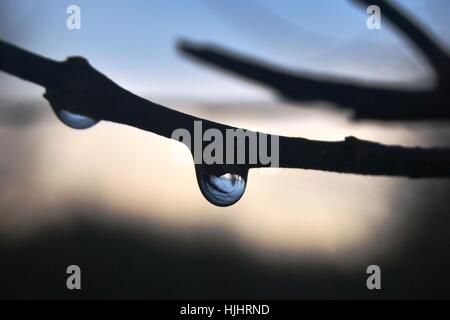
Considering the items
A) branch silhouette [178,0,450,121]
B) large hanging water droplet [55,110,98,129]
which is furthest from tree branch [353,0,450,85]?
large hanging water droplet [55,110,98,129]

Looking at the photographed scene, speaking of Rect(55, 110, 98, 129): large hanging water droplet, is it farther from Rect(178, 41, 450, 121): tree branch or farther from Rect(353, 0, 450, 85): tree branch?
Rect(353, 0, 450, 85): tree branch

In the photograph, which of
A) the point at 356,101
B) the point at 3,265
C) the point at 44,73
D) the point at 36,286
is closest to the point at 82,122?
the point at 44,73

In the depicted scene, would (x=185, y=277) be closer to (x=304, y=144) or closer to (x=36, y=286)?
(x=36, y=286)

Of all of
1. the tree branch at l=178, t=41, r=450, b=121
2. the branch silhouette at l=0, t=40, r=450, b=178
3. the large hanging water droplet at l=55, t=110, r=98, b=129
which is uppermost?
the tree branch at l=178, t=41, r=450, b=121

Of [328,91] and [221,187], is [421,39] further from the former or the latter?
[221,187]

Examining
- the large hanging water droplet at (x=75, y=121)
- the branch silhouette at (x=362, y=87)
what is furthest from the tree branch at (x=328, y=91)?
the large hanging water droplet at (x=75, y=121)

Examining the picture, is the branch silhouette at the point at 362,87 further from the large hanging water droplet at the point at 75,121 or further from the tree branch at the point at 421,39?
the large hanging water droplet at the point at 75,121
